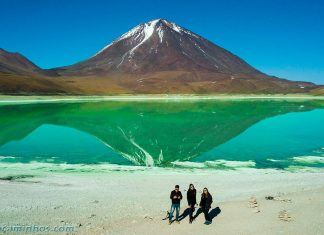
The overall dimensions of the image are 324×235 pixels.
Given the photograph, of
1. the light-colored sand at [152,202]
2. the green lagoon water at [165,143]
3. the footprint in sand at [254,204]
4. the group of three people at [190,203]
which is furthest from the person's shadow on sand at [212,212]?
the green lagoon water at [165,143]

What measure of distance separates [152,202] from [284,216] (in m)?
4.18

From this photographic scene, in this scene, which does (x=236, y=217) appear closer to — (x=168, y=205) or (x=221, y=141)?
(x=168, y=205)

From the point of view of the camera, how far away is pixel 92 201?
541 inches

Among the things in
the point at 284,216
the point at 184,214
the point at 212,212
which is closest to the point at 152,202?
the point at 184,214

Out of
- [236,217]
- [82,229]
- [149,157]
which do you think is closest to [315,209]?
[236,217]

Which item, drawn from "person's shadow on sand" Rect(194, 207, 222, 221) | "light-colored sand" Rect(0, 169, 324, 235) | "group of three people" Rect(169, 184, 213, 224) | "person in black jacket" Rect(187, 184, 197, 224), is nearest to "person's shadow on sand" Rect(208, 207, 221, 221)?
"person's shadow on sand" Rect(194, 207, 222, 221)

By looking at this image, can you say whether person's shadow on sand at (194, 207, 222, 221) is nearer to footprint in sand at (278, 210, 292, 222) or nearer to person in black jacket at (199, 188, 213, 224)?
person in black jacket at (199, 188, 213, 224)

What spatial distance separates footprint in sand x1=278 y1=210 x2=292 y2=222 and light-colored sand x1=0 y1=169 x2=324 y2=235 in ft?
0.09

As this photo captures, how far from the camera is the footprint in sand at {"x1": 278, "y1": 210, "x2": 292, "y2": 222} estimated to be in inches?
465

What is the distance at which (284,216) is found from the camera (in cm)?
1201

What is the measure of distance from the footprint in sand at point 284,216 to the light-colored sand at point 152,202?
0.03m

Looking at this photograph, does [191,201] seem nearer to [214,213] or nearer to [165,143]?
[214,213]

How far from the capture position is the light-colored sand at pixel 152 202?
1147 cm

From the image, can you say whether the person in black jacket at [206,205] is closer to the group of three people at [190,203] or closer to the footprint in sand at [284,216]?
the group of three people at [190,203]
